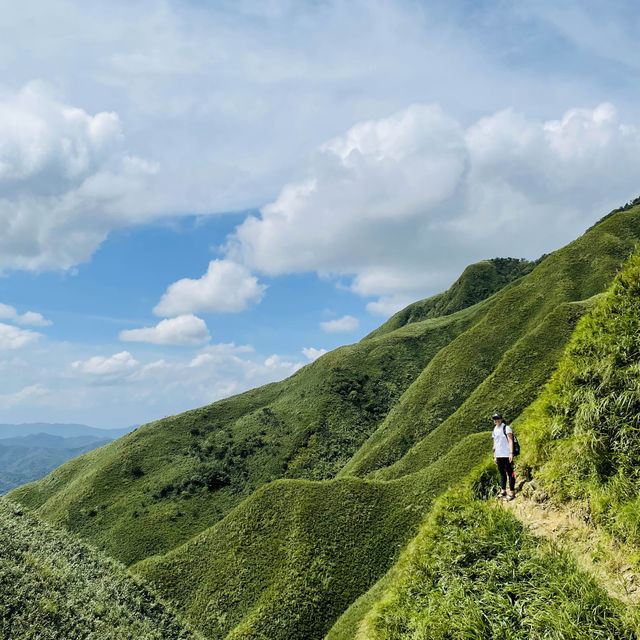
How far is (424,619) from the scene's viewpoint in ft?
48.8

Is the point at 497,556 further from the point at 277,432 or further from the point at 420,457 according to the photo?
the point at 277,432

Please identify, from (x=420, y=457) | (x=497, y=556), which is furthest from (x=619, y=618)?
(x=420, y=457)

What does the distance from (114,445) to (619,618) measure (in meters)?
137

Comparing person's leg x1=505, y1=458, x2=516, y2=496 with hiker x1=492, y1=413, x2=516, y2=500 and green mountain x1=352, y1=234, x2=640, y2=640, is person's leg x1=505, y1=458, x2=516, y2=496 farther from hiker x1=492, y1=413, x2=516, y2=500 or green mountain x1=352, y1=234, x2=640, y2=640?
green mountain x1=352, y1=234, x2=640, y2=640

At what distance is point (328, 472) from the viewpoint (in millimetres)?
96062

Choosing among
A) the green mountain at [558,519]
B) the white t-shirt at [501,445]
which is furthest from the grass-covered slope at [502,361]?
the green mountain at [558,519]

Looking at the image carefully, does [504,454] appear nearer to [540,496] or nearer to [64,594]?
[540,496]

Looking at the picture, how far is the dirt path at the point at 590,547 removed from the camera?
1232 cm

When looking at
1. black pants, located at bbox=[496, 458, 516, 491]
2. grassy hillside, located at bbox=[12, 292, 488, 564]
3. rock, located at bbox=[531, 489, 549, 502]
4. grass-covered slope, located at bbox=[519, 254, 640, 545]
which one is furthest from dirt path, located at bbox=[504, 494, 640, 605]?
grassy hillside, located at bbox=[12, 292, 488, 564]

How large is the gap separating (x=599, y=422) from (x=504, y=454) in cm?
422

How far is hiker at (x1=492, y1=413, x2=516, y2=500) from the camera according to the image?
18.6m

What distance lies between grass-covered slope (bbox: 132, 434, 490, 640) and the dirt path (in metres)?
31.7

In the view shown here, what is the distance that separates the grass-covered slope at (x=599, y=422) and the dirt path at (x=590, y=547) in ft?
1.34

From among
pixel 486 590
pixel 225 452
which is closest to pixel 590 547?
pixel 486 590
